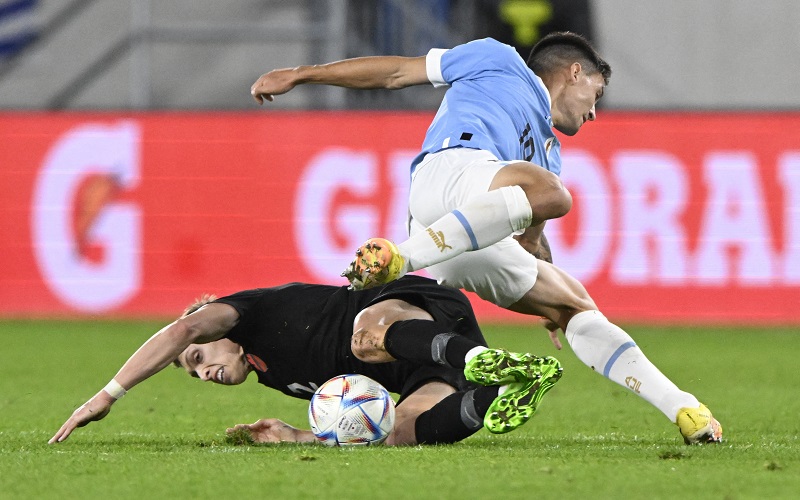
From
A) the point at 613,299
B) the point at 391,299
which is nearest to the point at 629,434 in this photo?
the point at 391,299

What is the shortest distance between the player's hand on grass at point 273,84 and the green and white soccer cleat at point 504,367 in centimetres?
143

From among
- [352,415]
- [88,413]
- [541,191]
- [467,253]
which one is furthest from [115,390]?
[541,191]

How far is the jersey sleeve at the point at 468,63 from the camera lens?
208 inches

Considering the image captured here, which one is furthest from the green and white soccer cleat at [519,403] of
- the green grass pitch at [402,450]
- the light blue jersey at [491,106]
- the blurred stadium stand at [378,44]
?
the blurred stadium stand at [378,44]

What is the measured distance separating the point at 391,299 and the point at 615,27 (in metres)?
9.70

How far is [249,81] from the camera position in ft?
45.4

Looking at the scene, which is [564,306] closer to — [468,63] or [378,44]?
[468,63]

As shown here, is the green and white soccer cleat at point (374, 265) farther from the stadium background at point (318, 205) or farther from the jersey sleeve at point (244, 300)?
the stadium background at point (318, 205)

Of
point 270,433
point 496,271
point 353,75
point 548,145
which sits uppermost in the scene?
point 353,75

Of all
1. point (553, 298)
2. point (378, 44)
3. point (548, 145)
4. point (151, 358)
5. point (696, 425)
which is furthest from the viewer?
point (378, 44)

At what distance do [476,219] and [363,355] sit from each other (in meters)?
0.67

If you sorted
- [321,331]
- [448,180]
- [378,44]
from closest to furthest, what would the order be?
[448,180]
[321,331]
[378,44]

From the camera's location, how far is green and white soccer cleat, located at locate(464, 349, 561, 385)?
4.26 m

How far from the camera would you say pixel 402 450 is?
14.8ft
